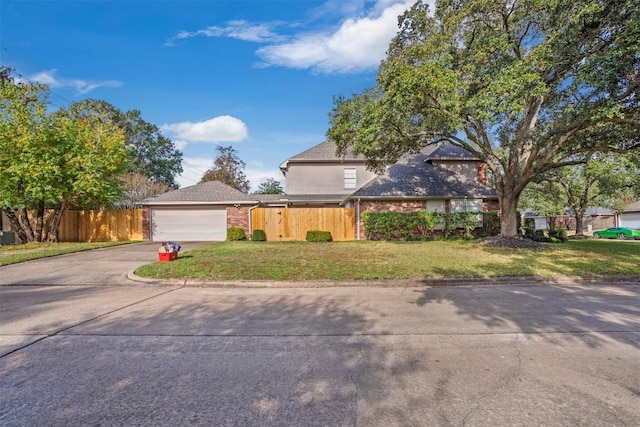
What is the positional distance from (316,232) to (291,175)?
6110mm

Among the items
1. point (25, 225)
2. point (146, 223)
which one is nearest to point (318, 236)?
point (146, 223)

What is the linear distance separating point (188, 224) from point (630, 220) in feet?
154

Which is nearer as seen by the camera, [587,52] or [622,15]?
[622,15]

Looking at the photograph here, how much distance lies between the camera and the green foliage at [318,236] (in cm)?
1835

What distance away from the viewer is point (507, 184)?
1497 cm

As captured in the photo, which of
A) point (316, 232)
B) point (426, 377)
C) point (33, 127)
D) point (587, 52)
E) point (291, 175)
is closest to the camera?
point (426, 377)

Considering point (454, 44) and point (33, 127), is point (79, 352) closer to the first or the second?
point (454, 44)

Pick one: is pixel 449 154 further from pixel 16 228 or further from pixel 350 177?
pixel 16 228

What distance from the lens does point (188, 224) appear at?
21.3 metres

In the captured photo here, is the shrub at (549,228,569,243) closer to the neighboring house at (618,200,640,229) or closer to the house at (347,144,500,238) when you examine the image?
the house at (347,144,500,238)

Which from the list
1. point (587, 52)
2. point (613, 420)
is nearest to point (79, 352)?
point (613, 420)

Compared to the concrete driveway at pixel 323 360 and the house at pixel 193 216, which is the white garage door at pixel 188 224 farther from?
the concrete driveway at pixel 323 360

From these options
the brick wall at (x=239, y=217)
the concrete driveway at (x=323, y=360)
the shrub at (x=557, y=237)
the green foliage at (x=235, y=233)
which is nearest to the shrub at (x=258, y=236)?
the green foliage at (x=235, y=233)

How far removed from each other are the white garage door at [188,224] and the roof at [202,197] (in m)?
0.58
